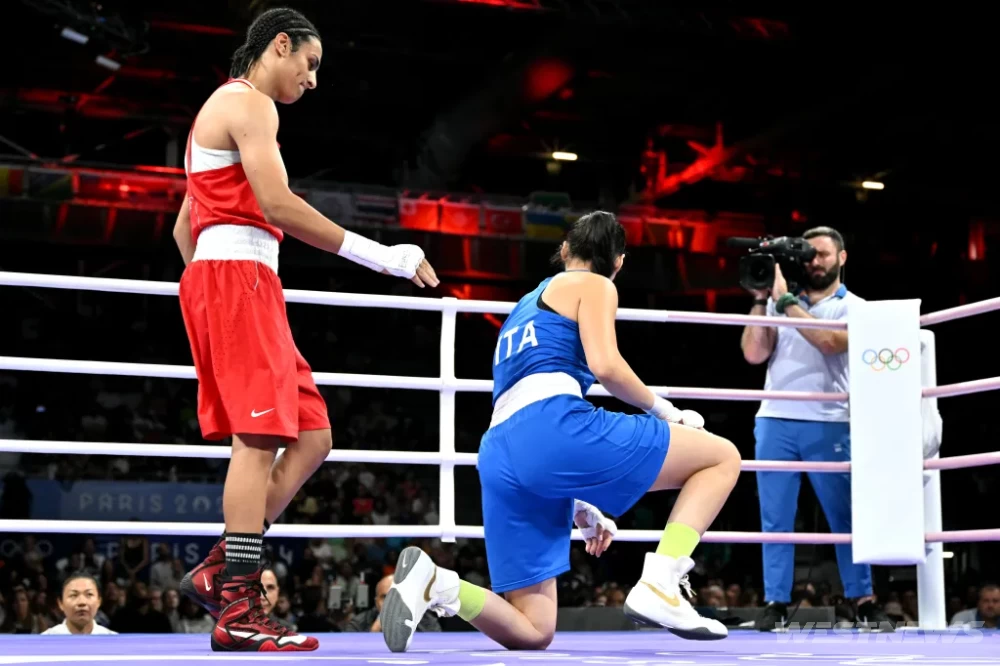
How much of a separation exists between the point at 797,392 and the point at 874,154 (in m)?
10.2

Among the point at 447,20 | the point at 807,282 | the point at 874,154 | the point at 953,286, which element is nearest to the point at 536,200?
the point at 447,20

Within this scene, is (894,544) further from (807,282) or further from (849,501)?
(807,282)

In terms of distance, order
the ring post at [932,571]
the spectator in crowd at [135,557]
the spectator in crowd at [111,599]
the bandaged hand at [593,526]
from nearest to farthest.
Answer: the bandaged hand at [593,526] → the ring post at [932,571] → the spectator in crowd at [111,599] → the spectator in crowd at [135,557]

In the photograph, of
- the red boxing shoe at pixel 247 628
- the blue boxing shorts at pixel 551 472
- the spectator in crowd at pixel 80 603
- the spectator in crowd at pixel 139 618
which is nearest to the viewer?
the red boxing shoe at pixel 247 628

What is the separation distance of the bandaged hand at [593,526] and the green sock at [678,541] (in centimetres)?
23

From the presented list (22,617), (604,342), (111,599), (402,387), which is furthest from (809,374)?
(22,617)

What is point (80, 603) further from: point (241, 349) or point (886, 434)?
point (886, 434)

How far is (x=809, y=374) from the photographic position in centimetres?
378

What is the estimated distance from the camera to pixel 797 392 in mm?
3557

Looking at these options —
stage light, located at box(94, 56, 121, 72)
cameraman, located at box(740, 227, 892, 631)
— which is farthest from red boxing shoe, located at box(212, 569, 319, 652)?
stage light, located at box(94, 56, 121, 72)

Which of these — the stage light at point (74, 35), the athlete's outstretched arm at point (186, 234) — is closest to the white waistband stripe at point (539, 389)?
the athlete's outstretched arm at point (186, 234)

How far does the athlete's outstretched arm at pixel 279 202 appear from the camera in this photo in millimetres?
2203

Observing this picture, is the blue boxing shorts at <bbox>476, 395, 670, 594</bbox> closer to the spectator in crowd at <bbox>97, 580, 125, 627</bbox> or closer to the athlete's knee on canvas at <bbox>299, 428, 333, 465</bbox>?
the athlete's knee on canvas at <bbox>299, 428, 333, 465</bbox>

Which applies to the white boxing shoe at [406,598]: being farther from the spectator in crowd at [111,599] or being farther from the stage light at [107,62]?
the stage light at [107,62]
